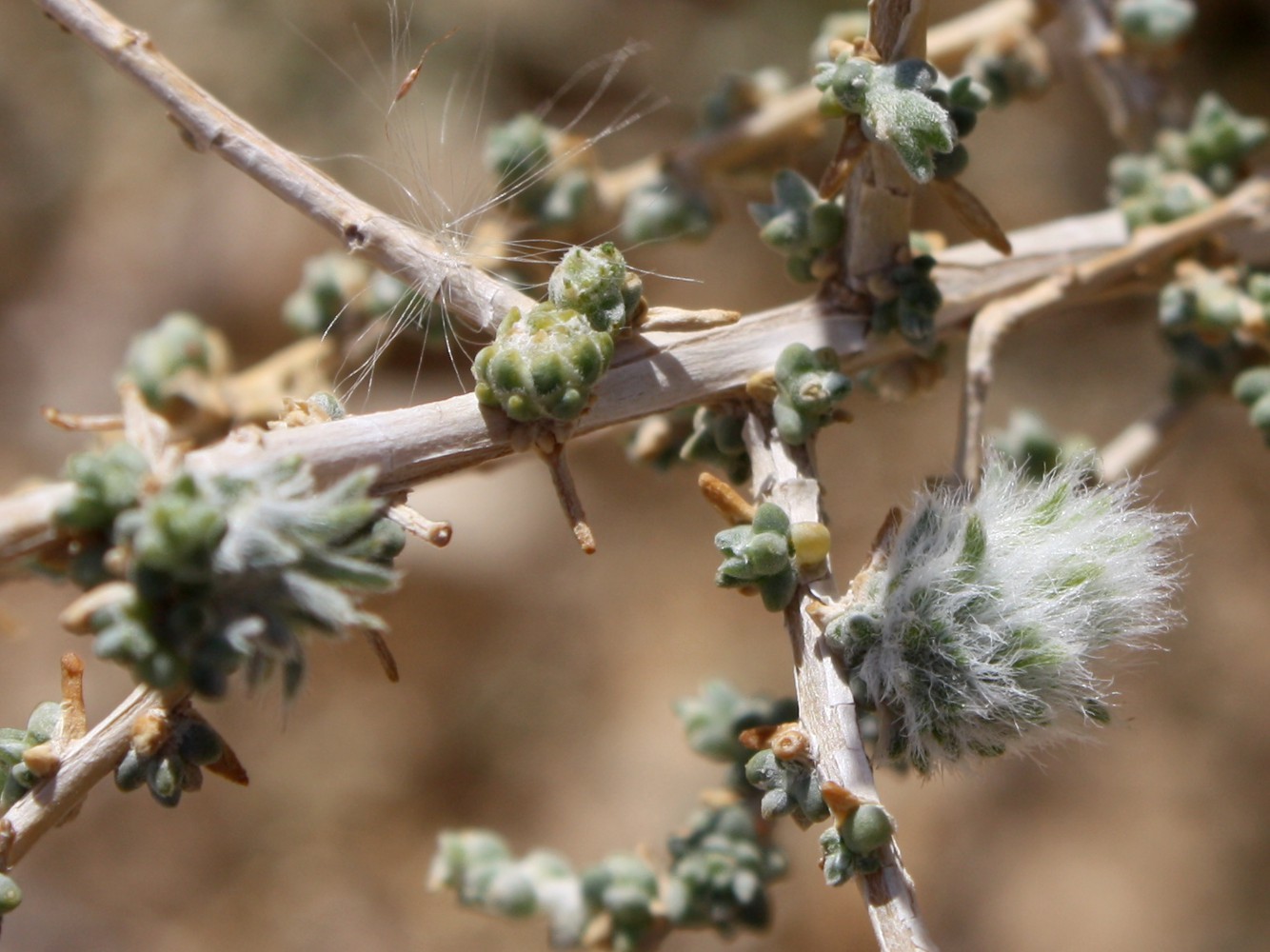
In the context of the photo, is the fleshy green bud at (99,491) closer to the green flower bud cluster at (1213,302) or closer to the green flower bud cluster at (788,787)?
the green flower bud cluster at (788,787)

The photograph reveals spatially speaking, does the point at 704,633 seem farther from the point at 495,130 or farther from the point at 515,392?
the point at 515,392

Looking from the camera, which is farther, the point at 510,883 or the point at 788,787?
the point at 510,883

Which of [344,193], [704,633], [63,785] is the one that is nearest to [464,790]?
[704,633]

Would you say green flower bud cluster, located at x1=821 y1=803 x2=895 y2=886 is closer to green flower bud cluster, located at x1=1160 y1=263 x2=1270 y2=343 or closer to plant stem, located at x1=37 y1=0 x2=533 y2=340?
plant stem, located at x1=37 y1=0 x2=533 y2=340

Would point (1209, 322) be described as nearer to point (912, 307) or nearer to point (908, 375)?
point (908, 375)

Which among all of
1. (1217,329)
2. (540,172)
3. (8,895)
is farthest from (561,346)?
(1217,329)

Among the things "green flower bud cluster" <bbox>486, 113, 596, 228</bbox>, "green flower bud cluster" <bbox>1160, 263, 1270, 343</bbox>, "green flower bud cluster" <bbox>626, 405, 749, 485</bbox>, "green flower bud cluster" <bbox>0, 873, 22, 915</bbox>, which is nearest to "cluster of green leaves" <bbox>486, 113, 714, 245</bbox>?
"green flower bud cluster" <bbox>486, 113, 596, 228</bbox>

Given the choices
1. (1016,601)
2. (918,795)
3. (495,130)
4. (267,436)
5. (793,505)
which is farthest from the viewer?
(918,795)
